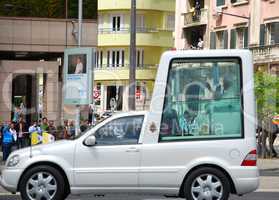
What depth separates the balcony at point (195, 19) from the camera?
59688mm

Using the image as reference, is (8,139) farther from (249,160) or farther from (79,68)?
(249,160)

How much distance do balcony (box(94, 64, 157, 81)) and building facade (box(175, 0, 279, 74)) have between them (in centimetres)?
842

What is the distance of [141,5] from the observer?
72.5 meters

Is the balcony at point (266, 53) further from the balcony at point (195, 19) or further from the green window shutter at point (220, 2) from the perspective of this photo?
the balcony at point (195, 19)

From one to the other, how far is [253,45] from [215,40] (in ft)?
20.3

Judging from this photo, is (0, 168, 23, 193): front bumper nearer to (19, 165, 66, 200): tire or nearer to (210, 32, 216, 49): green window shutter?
(19, 165, 66, 200): tire

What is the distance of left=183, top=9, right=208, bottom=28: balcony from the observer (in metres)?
59.7

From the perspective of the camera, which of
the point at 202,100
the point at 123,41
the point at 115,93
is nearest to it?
the point at 202,100

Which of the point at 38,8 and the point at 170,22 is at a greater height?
the point at 38,8

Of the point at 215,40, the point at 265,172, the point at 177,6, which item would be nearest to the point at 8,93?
the point at 265,172

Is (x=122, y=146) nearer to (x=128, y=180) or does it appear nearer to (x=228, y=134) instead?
(x=128, y=180)

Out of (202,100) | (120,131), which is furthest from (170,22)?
(120,131)

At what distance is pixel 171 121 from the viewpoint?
14047 millimetres

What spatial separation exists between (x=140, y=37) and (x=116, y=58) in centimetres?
283
